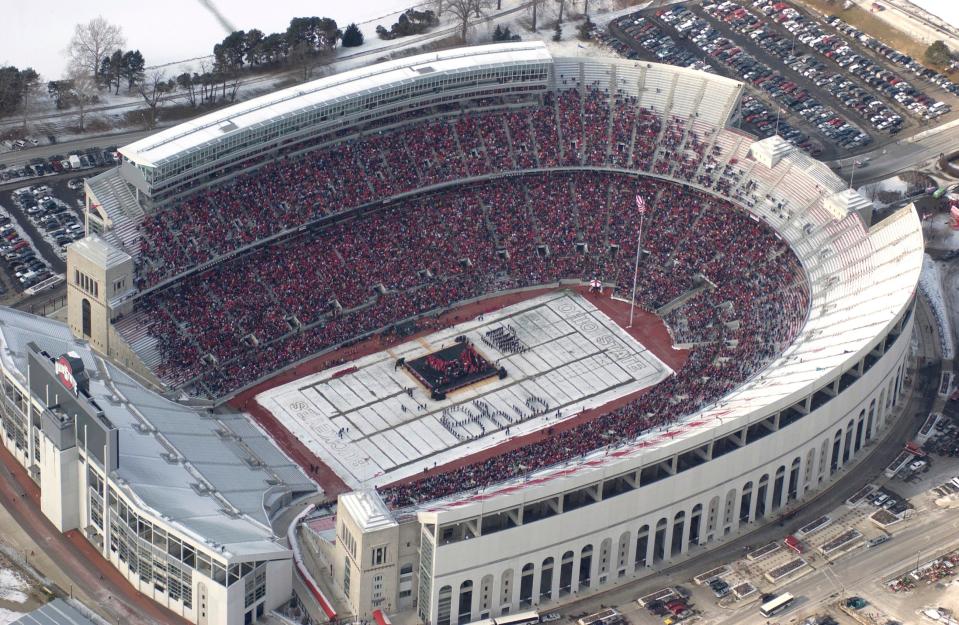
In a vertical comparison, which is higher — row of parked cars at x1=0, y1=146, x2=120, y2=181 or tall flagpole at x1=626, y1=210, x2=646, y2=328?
row of parked cars at x1=0, y1=146, x2=120, y2=181

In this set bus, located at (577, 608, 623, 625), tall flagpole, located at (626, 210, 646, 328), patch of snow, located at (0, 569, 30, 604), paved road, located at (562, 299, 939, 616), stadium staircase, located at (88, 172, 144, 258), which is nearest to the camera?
patch of snow, located at (0, 569, 30, 604)

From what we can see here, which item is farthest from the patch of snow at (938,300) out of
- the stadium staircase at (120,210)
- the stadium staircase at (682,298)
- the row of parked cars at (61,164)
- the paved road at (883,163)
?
the row of parked cars at (61,164)

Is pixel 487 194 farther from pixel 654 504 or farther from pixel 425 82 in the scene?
pixel 654 504

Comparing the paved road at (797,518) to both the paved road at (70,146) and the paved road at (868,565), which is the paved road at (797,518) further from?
the paved road at (70,146)

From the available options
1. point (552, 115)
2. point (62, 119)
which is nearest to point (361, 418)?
point (552, 115)

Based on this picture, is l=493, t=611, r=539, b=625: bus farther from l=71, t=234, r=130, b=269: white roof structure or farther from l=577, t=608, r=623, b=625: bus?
l=71, t=234, r=130, b=269: white roof structure

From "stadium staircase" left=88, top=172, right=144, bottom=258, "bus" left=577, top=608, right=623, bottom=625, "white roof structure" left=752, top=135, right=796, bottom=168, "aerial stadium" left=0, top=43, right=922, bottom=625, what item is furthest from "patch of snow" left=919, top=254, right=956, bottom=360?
"stadium staircase" left=88, top=172, right=144, bottom=258
